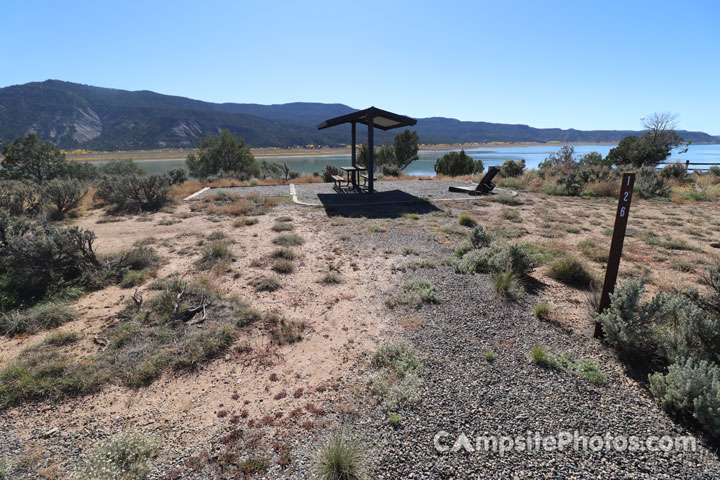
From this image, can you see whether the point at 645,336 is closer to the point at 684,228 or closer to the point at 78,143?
the point at 684,228

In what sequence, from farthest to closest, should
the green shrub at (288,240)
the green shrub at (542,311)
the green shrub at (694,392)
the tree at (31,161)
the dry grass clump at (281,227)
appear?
1. the tree at (31,161)
2. the dry grass clump at (281,227)
3. the green shrub at (288,240)
4. the green shrub at (542,311)
5. the green shrub at (694,392)

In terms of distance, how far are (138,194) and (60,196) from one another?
2.17 meters

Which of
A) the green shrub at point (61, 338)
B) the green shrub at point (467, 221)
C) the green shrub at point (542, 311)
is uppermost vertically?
the green shrub at point (467, 221)

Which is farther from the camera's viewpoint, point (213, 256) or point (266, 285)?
point (213, 256)

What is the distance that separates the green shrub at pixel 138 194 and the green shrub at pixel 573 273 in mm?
12616

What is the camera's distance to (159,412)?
2.82 m

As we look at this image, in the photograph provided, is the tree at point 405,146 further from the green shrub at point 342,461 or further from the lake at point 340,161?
the green shrub at point 342,461

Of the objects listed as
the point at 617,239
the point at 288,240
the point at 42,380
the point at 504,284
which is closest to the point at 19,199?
the point at 288,240

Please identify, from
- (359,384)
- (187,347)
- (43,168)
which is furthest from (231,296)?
(43,168)

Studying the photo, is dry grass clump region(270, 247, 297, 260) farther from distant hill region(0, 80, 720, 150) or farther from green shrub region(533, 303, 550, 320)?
distant hill region(0, 80, 720, 150)

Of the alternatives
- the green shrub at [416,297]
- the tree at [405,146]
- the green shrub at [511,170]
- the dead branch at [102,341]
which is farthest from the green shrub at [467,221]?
the tree at [405,146]

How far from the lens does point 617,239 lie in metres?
3.37

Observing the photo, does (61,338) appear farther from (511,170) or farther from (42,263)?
(511,170)

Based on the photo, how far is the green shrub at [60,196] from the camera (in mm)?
10625
